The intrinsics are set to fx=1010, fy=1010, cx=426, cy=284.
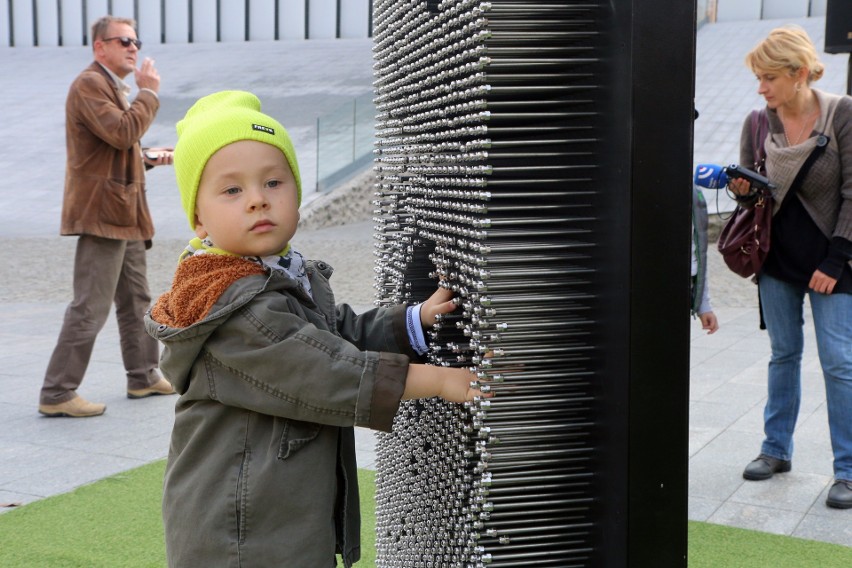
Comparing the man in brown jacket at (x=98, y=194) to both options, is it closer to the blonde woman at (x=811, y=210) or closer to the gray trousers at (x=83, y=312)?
the gray trousers at (x=83, y=312)

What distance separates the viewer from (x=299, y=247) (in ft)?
53.5

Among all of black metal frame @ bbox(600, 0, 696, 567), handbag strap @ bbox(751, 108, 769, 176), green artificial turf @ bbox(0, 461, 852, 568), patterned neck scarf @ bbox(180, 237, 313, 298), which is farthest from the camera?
handbag strap @ bbox(751, 108, 769, 176)

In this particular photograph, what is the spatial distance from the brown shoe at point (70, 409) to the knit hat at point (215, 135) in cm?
440

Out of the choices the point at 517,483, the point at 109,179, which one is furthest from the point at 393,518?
the point at 109,179

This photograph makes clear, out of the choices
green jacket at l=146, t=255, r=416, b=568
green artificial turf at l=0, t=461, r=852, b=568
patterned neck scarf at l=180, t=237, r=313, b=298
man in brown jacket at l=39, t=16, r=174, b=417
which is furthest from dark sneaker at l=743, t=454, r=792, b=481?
man in brown jacket at l=39, t=16, r=174, b=417

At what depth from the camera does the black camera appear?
4.58m

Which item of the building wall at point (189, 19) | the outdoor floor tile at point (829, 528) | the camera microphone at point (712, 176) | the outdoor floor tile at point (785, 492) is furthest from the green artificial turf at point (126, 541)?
the building wall at point (189, 19)

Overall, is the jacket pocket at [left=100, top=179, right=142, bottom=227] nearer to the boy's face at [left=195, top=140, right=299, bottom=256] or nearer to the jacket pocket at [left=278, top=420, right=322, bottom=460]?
the boy's face at [left=195, top=140, right=299, bottom=256]

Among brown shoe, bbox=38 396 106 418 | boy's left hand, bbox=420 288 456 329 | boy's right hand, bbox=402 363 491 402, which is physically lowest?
brown shoe, bbox=38 396 106 418

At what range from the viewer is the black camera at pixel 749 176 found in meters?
4.58

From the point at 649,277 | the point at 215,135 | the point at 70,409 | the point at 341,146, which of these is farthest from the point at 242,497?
the point at 341,146

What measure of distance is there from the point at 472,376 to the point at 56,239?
1697cm

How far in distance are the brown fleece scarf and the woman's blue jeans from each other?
10.6 feet

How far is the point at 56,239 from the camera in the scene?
1764cm
